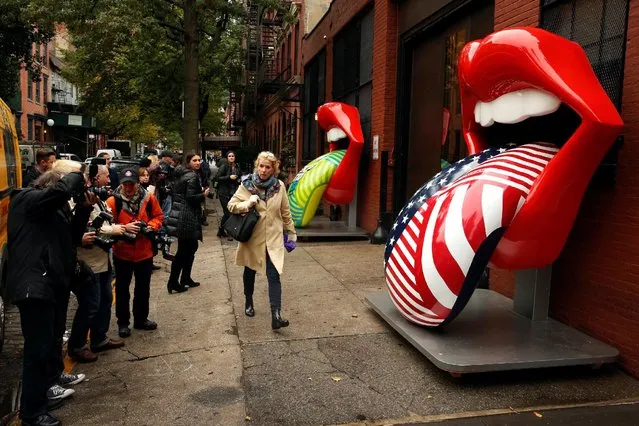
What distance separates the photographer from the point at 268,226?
5.64 meters

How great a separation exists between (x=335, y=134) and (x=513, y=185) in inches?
304

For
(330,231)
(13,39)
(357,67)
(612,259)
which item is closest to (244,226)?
(612,259)

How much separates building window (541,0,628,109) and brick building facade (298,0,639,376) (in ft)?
0.10

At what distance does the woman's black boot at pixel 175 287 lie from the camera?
7172 mm

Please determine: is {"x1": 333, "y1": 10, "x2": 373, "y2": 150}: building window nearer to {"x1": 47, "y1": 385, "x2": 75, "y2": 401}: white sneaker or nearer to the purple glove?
the purple glove

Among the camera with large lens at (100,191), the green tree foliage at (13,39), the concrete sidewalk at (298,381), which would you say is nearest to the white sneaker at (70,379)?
the concrete sidewalk at (298,381)

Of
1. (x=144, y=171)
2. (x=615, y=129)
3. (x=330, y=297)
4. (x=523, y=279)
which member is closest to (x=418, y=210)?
(x=523, y=279)

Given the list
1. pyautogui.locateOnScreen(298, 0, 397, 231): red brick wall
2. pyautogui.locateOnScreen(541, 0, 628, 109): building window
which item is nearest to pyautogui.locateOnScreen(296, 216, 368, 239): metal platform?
pyautogui.locateOnScreen(298, 0, 397, 231): red brick wall

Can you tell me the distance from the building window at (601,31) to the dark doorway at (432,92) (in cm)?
216

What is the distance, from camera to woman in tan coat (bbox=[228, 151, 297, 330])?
5.55m

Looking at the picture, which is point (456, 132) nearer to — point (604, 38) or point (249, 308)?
point (604, 38)

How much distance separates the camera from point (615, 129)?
12.5 ft

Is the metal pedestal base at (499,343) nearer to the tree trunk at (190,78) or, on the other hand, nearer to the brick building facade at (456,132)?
the brick building facade at (456,132)

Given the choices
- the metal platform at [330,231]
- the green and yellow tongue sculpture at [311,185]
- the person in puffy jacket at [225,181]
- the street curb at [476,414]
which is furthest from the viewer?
the person in puffy jacket at [225,181]
